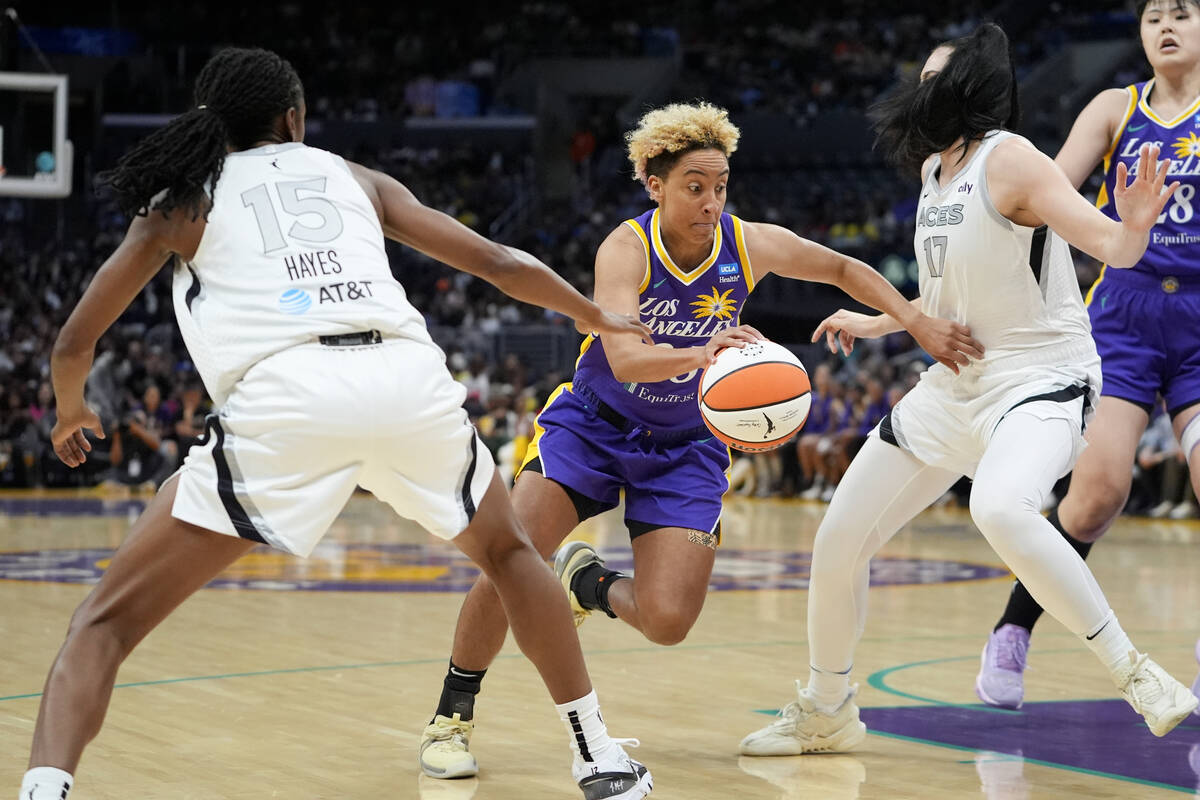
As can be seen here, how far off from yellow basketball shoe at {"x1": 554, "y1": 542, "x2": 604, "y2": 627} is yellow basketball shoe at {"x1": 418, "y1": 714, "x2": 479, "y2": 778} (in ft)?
2.18

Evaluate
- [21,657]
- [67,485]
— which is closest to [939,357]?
[21,657]

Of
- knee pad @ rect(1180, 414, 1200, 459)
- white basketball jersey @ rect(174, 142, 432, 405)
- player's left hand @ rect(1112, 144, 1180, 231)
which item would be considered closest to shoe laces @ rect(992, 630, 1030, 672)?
knee pad @ rect(1180, 414, 1200, 459)

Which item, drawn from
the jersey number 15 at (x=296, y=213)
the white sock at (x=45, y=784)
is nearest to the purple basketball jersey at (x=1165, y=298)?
the jersey number 15 at (x=296, y=213)

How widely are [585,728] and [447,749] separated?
0.75 meters

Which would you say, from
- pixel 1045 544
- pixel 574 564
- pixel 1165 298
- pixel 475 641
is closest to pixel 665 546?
pixel 574 564

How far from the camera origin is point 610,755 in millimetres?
3812

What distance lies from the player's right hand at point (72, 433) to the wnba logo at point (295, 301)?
543mm

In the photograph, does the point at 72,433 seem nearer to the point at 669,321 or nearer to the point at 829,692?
the point at 669,321

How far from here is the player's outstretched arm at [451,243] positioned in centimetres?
364

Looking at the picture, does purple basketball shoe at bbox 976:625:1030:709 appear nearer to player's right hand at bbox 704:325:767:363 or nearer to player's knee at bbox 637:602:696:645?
player's knee at bbox 637:602:696:645

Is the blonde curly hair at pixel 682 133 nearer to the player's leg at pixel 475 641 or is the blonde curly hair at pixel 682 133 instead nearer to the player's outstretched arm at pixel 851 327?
the player's outstretched arm at pixel 851 327

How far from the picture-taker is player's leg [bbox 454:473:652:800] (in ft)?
12.0

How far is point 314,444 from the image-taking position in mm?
3312

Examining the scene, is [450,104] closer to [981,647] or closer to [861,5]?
[861,5]
